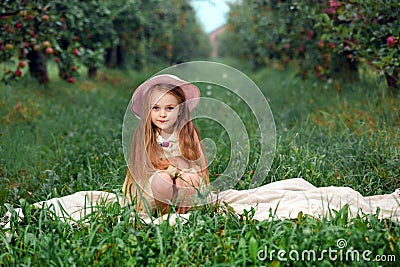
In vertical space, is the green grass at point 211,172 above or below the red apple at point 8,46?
below

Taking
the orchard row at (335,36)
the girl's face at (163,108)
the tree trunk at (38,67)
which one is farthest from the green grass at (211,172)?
the girl's face at (163,108)

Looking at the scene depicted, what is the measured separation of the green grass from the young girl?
0.20 metres

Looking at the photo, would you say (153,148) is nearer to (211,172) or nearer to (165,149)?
(165,149)

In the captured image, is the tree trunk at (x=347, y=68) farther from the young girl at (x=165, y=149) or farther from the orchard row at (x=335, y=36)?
the young girl at (x=165, y=149)

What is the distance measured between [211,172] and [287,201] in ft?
2.93

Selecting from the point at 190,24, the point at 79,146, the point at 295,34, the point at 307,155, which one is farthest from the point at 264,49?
the point at 190,24

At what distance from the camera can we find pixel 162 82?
124 inches

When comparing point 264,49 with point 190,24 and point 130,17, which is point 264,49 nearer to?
point 130,17

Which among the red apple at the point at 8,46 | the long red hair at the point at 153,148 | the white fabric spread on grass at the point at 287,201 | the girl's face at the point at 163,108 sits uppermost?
the red apple at the point at 8,46

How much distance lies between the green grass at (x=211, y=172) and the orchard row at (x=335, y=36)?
1.30 feet

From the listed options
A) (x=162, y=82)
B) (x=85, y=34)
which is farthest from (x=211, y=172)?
(x=85, y=34)

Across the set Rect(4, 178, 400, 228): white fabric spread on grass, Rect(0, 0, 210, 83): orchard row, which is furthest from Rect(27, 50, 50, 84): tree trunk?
Rect(4, 178, 400, 228): white fabric spread on grass

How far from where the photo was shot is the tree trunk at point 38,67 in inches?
323

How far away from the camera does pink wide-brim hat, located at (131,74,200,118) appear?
3152 mm
